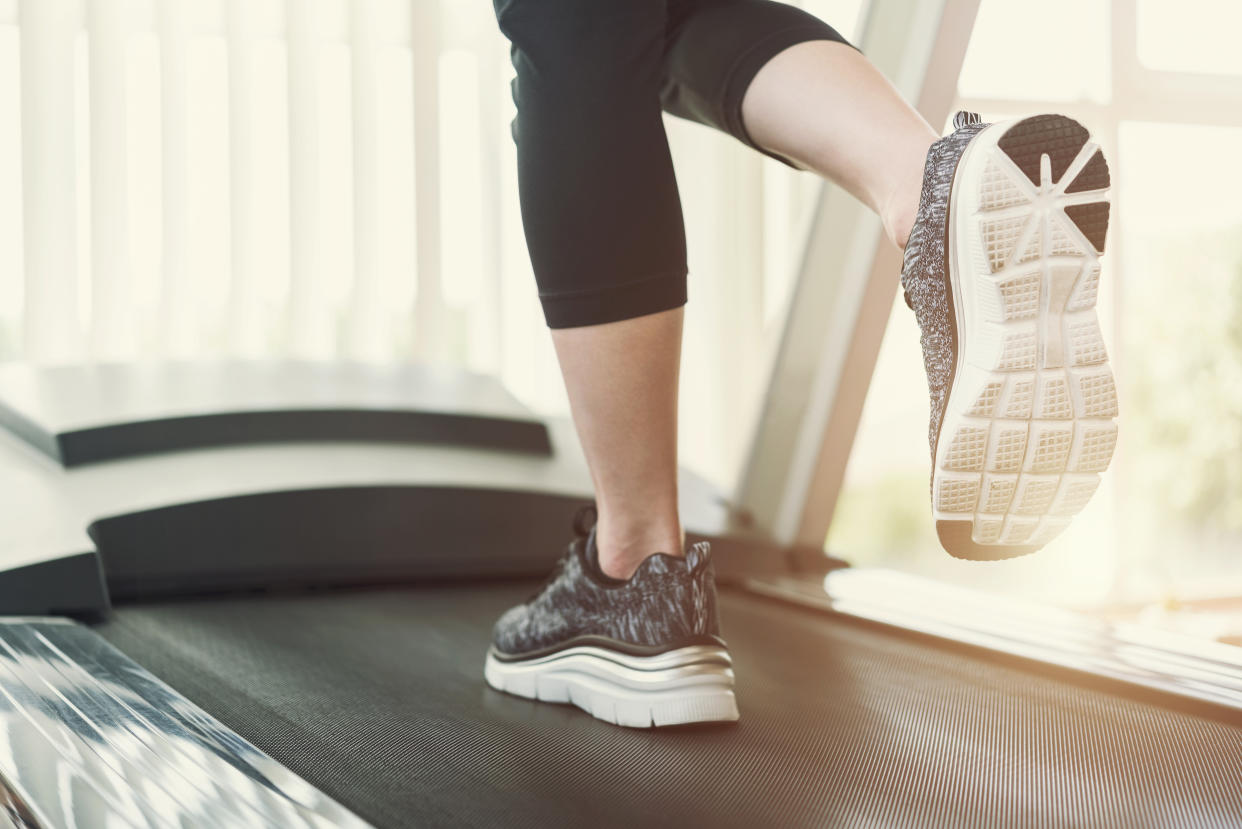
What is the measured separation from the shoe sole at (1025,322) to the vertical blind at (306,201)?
1.31 m

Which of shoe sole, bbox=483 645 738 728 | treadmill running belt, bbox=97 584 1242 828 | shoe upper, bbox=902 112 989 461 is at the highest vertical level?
shoe upper, bbox=902 112 989 461

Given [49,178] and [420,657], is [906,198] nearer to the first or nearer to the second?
[420,657]

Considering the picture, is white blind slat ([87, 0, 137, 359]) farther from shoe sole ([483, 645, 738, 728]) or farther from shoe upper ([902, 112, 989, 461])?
shoe upper ([902, 112, 989, 461])

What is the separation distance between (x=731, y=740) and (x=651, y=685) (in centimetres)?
8

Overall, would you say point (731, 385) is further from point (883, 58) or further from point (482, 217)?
point (883, 58)

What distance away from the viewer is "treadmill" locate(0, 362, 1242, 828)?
2.43 feet

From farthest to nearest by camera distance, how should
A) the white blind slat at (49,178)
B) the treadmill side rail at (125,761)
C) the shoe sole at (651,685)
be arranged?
the white blind slat at (49,178) → the shoe sole at (651,685) → the treadmill side rail at (125,761)

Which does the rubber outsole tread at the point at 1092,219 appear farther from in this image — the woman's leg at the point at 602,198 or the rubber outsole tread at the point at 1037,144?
the woman's leg at the point at 602,198

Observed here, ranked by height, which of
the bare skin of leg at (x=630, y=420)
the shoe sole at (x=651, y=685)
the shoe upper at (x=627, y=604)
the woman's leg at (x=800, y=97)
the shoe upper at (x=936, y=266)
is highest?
the woman's leg at (x=800, y=97)

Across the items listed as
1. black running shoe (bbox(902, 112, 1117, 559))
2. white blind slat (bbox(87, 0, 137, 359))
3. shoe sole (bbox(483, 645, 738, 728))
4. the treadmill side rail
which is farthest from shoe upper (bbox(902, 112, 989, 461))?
white blind slat (bbox(87, 0, 137, 359))

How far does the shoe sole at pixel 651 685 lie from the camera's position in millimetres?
873

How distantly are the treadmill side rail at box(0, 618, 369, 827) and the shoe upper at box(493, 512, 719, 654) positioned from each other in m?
0.28

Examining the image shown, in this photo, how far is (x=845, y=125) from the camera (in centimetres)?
77

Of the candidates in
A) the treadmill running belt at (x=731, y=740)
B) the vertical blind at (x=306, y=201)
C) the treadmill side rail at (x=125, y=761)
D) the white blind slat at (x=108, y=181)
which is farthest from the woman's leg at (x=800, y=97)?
the white blind slat at (x=108, y=181)
